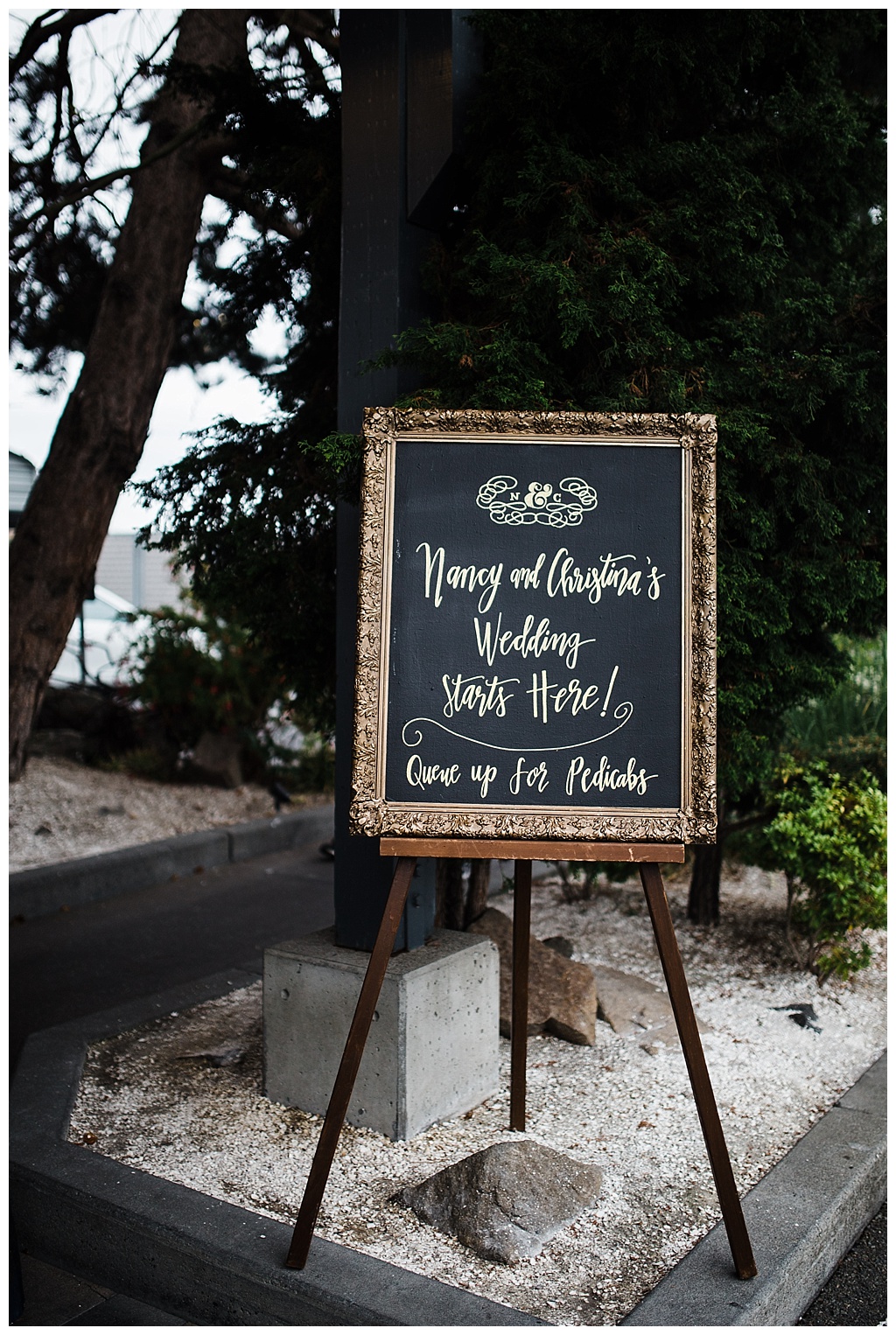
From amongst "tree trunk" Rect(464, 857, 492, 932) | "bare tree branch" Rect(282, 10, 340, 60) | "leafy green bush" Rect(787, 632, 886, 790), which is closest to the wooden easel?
"tree trunk" Rect(464, 857, 492, 932)

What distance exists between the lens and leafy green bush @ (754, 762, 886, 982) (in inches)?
159

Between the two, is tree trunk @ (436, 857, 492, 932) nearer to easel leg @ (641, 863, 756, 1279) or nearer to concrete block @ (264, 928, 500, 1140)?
concrete block @ (264, 928, 500, 1140)

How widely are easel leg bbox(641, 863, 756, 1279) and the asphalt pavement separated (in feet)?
1.24

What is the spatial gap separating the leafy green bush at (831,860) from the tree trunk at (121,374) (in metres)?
3.53

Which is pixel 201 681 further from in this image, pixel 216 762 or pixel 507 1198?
pixel 507 1198

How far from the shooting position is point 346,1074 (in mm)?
2271

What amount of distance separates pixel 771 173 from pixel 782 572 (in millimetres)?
1207

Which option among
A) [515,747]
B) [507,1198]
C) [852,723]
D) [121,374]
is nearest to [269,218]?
[121,374]

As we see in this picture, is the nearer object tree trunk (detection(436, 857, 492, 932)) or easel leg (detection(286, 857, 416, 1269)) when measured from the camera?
easel leg (detection(286, 857, 416, 1269))

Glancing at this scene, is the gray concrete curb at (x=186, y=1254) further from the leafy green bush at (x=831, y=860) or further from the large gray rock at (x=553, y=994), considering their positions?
the leafy green bush at (x=831, y=860)

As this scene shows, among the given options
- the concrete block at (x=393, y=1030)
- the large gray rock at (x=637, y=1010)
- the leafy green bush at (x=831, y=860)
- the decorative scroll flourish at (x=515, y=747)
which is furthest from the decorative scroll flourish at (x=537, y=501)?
the leafy green bush at (x=831, y=860)

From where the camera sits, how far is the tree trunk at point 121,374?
4.96 m

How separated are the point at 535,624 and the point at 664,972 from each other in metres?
0.82

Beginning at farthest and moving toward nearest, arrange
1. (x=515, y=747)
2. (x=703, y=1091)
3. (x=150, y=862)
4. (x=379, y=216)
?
1. (x=150, y=862)
2. (x=379, y=216)
3. (x=515, y=747)
4. (x=703, y=1091)
